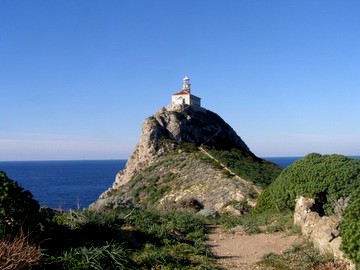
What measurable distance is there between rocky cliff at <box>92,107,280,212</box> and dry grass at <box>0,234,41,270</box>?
17.6 metres

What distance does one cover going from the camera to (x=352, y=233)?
31.7 ft

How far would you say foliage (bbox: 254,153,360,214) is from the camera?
53.8 ft

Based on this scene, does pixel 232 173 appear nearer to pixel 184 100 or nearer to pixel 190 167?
pixel 190 167

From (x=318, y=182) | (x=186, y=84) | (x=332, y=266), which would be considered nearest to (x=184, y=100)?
(x=186, y=84)

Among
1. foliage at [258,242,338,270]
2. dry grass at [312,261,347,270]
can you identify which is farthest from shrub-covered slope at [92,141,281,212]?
dry grass at [312,261,347,270]

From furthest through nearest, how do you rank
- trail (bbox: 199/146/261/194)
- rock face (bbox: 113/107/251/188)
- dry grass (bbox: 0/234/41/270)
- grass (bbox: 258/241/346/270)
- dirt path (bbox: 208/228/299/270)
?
rock face (bbox: 113/107/251/188) < trail (bbox: 199/146/261/194) < dirt path (bbox: 208/228/299/270) < grass (bbox: 258/241/346/270) < dry grass (bbox: 0/234/41/270)

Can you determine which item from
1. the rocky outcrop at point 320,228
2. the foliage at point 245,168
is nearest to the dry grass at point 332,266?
the rocky outcrop at point 320,228

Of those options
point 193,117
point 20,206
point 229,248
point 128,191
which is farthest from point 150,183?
point 20,206

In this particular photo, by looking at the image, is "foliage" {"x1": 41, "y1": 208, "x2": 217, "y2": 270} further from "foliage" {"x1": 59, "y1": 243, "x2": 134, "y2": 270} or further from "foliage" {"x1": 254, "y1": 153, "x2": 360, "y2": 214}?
"foliage" {"x1": 254, "y1": 153, "x2": 360, "y2": 214}

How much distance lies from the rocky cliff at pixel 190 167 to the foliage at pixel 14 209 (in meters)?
16.6

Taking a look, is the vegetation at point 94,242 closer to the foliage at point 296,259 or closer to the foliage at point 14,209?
the foliage at point 14,209

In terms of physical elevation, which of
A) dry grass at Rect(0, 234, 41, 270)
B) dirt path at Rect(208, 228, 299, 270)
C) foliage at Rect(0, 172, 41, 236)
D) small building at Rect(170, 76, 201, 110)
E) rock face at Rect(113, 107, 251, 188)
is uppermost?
small building at Rect(170, 76, 201, 110)

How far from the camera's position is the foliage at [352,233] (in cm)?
950

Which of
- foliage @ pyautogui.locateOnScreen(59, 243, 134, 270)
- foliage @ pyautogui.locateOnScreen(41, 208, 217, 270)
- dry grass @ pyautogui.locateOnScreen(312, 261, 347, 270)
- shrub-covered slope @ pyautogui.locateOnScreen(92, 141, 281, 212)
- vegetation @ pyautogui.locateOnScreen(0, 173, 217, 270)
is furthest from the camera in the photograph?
shrub-covered slope @ pyautogui.locateOnScreen(92, 141, 281, 212)
